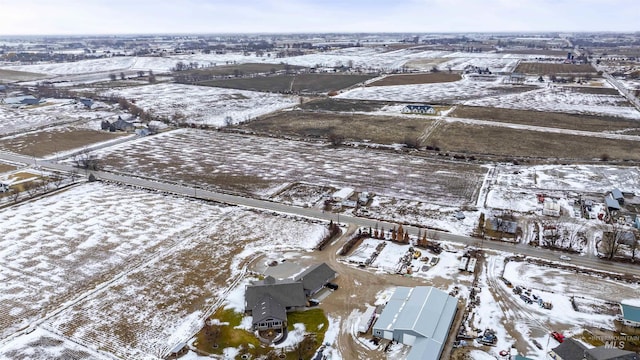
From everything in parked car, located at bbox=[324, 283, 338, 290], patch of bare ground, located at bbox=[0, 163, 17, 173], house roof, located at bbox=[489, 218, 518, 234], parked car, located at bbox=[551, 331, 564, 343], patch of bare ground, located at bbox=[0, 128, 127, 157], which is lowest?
parked car, located at bbox=[551, 331, 564, 343]

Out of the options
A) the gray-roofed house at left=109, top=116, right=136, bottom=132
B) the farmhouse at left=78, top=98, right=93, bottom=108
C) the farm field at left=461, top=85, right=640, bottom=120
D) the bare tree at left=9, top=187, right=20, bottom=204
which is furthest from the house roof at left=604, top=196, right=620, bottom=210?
the farmhouse at left=78, top=98, right=93, bottom=108

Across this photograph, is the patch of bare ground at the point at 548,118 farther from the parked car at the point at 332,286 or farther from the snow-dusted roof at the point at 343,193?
the parked car at the point at 332,286

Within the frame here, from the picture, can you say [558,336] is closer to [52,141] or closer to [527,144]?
[527,144]

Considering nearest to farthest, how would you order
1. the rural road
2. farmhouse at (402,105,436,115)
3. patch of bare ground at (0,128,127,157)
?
the rural road → patch of bare ground at (0,128,127,157) → farmhouse at (402,105,436,115)

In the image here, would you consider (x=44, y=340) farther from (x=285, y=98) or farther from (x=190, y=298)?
(x=285, y=98)

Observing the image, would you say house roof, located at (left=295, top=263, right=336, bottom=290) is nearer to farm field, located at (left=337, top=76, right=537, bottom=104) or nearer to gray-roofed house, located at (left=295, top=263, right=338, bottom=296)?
gray-roofed house, located at (left=295, top=263, right=338, bottom=296)

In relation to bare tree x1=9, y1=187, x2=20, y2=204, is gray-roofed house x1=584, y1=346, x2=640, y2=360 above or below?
below

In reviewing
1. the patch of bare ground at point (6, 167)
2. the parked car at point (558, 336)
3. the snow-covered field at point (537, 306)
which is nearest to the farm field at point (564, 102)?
the snow-covered field at point (537, 306)

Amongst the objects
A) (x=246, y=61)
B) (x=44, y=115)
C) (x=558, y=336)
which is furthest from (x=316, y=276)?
(x=246, y=61)

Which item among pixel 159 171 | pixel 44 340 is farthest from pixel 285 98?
pixel 44 340
